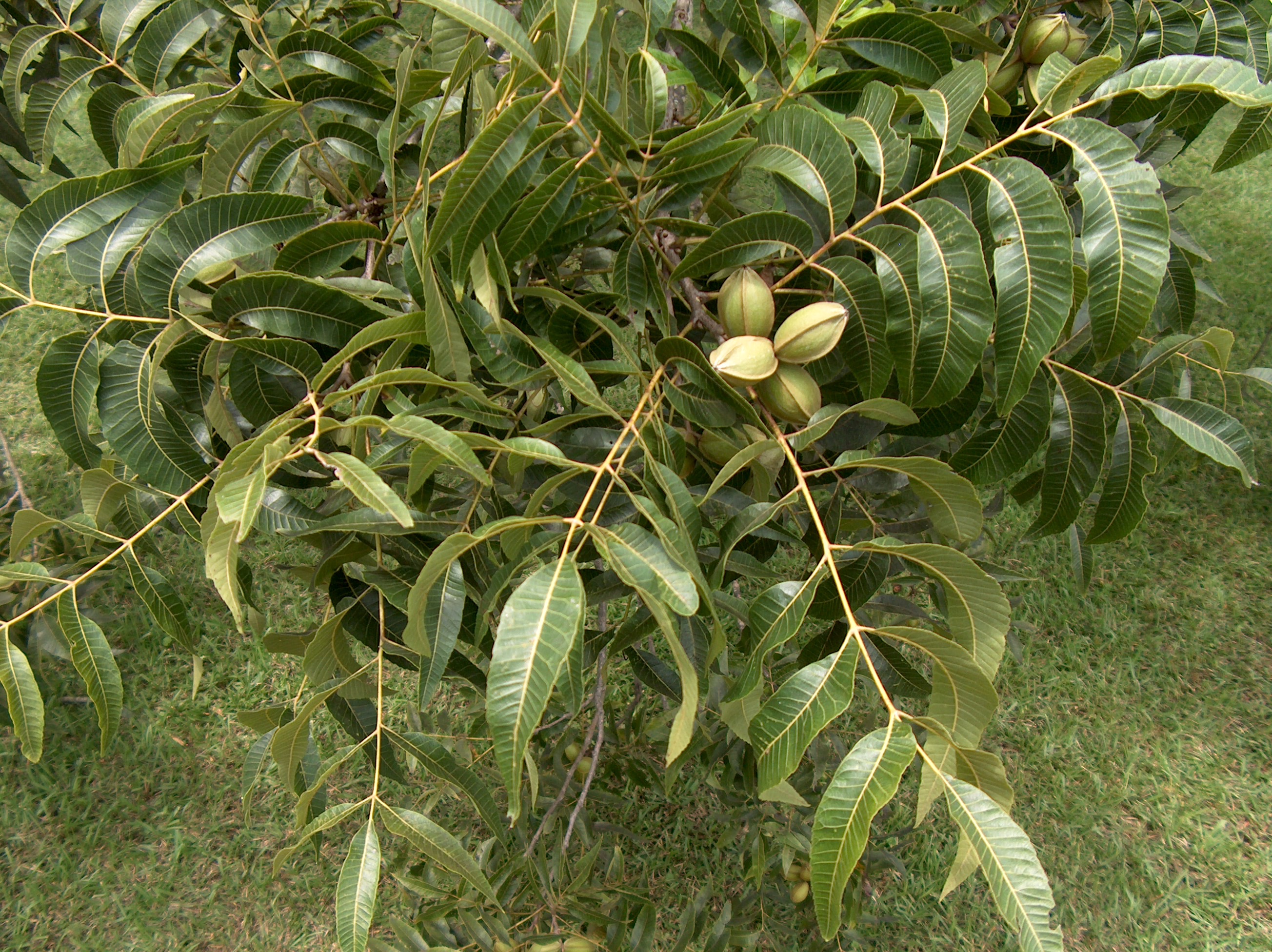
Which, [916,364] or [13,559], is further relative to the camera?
[13,559]

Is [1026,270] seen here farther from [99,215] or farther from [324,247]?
[99,215]

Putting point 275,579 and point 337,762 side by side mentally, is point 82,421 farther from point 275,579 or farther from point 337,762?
point 275,579

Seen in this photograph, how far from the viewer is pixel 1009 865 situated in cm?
67

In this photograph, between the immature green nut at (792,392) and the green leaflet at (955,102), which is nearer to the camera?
the green leaflet at (955,102)

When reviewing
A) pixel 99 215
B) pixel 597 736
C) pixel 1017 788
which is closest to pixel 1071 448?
pixel 597 736

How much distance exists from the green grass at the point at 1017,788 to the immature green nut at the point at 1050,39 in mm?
1627

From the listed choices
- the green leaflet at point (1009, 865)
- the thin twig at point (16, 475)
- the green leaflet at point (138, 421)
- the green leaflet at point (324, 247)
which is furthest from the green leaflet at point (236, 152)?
the thin twig at point (16, 475)

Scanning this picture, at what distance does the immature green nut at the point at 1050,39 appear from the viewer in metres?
1.10

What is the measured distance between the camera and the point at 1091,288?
0.73 meters

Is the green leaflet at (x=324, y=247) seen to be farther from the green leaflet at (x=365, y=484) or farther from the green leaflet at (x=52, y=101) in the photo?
the green leaflet at (x=52, y=101)

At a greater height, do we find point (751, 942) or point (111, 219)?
point (111, 219)

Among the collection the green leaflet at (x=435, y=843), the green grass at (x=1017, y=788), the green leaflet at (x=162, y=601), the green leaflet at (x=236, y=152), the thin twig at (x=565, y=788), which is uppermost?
the green leaflet at (x=236, y=152)

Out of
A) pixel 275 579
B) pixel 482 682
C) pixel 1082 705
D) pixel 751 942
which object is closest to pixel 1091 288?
pixel 482 682

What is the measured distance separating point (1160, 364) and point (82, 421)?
3.93 ft
